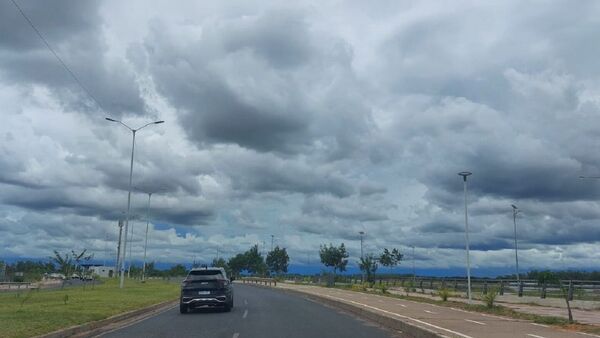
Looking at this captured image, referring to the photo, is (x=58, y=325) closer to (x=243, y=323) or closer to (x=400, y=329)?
(x=243, y=323)

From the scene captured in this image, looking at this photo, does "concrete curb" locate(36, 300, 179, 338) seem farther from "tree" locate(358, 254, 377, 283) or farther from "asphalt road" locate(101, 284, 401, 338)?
"tree" locate(358, 254, 377, 283)

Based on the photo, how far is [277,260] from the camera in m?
125

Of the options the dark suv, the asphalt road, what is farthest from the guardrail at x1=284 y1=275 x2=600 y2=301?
the dark suv

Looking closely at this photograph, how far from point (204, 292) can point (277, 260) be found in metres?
100

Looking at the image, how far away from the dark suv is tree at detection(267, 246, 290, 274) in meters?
99.5

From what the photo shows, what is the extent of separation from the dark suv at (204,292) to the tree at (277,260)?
99511mm

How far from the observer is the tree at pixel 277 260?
125 meters

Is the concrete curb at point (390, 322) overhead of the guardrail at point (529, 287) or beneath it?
beneath

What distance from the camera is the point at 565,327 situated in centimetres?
1897

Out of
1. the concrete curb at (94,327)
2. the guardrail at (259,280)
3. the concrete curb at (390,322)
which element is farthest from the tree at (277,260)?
the concrete curb at (94,327)

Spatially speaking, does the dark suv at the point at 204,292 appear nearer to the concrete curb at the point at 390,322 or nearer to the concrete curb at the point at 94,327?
the concrete curb at the point at 94,327

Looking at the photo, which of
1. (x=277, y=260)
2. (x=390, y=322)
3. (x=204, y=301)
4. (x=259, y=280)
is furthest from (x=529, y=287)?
(x=277, y=260)

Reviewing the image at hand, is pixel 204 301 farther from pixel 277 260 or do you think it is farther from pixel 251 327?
pixel 277 260

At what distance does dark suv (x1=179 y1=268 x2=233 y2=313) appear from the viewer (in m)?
25.5
